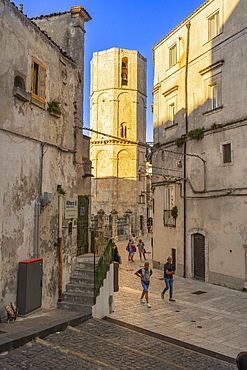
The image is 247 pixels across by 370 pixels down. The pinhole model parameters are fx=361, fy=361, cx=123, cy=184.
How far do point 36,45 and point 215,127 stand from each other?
32.4ft

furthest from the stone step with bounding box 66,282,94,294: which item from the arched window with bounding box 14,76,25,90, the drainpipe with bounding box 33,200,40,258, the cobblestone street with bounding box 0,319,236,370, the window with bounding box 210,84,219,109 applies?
the window with bounding box 210,84,219,109

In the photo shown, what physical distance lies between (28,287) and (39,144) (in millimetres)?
4383

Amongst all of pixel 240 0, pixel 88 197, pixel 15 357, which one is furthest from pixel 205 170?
pixel 15 357

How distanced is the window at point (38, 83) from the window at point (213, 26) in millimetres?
10840

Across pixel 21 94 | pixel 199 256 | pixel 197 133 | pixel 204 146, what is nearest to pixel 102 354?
pixel 21 94

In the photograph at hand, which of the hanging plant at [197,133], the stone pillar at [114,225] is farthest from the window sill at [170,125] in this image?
the stone pillar at [114,225]

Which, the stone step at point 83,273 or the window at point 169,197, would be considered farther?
the window at point 169,197

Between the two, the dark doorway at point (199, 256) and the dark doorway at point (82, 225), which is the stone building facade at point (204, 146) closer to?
the dark doorway at point (199, 256)

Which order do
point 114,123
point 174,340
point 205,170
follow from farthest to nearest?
point 114,123
point 205,170
point 174,340

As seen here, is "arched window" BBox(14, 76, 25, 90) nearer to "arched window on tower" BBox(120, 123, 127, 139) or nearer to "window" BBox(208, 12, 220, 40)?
"window" BBox(208, 12, 220, 40)

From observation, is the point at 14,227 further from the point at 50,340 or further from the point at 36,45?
the point at 36,45

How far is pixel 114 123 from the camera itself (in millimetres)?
48844

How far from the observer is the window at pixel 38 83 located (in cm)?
1127

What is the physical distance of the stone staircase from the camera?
454 inches
